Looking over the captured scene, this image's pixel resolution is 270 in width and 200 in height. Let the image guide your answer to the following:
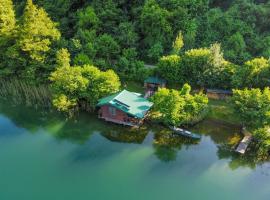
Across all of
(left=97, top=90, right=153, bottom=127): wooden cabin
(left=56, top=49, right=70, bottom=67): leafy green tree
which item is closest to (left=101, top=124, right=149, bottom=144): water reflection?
(left=97, top=90, right=153, bottom=127): wooden cabin

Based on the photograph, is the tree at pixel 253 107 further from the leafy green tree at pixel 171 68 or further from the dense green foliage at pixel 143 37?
the leafy green tree at pixel 171 68

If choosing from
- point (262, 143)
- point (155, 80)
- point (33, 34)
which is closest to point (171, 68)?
point (155, 80)

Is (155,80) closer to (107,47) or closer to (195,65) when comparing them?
(195,65)

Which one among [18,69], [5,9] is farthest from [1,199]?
[5,9]

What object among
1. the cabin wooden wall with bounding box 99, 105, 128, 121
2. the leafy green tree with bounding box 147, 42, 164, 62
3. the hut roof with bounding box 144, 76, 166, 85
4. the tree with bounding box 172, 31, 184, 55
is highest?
the tree with bounding box 172, 31, 184, 55

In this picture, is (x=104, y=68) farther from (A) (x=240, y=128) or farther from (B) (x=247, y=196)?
(B) (x=247, y=196)

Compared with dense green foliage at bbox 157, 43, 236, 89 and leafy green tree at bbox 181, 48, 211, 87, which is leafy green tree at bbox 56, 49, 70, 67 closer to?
dense green foliage at bbox 157, 43, 236, 89
